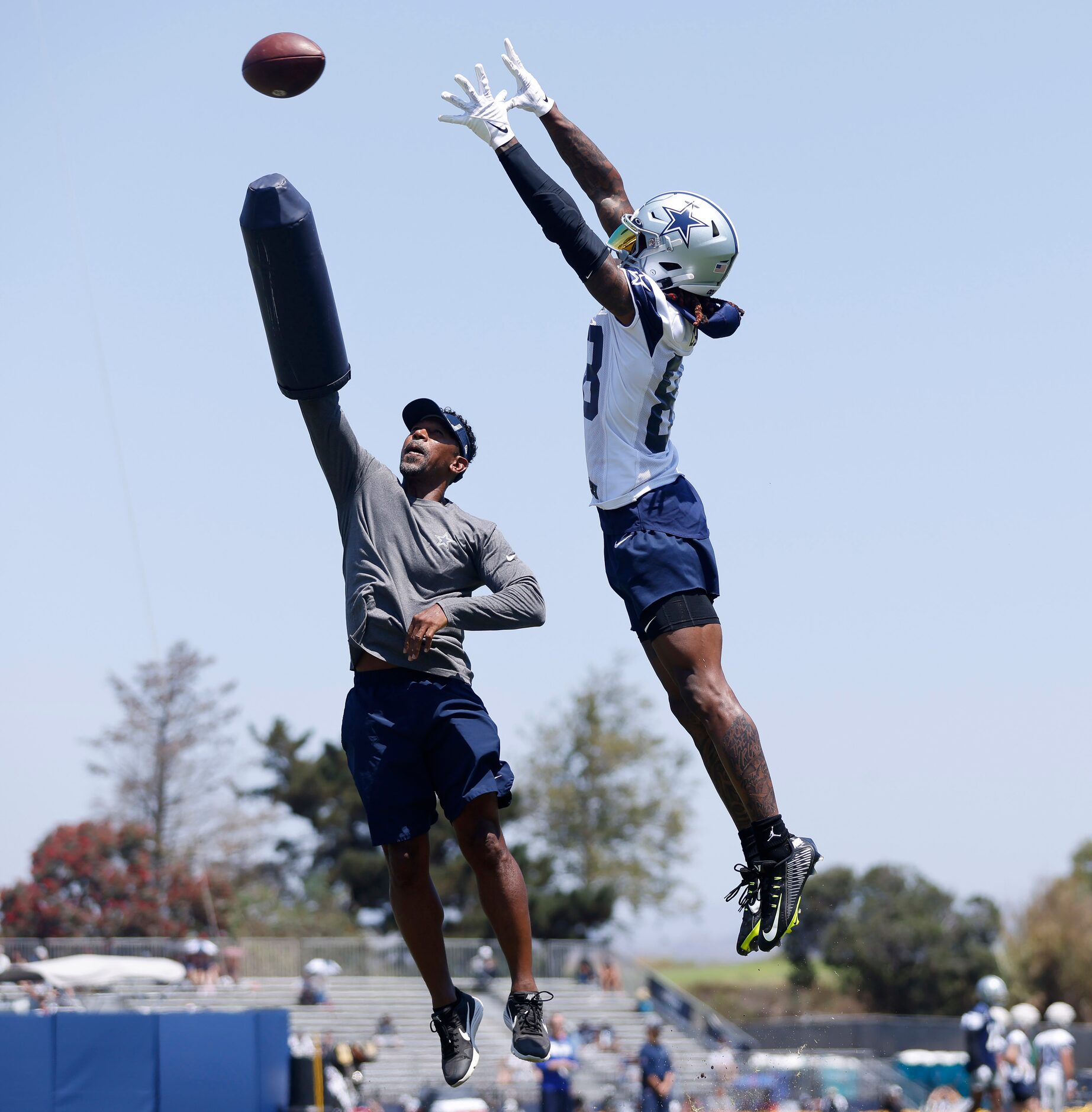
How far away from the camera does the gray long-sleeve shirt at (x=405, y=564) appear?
225 inches

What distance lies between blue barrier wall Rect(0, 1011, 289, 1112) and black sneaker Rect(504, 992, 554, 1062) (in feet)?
31.5

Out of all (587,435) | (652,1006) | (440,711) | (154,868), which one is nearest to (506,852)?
Answer: (440,711)

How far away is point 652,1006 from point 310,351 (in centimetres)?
2887

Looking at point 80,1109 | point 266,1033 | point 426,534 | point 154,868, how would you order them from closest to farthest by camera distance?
point 426,534 → point 80,1109 → point 266,1033 → point 154,868

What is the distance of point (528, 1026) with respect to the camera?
558 cm

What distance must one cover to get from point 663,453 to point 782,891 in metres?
1.84

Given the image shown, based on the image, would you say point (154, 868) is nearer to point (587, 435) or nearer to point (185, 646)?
point (185, 646)

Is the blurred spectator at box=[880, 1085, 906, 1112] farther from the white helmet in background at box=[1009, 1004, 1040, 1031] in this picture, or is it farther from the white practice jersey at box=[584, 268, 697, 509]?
the white practice jersey at box=[584, 268, 697, 509]

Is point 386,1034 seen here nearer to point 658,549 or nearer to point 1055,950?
point 658,549

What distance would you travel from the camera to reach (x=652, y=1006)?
3228 cm

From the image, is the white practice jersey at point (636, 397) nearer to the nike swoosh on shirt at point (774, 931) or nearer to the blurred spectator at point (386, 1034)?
the nike swoosh on shirt at point (774, 931)

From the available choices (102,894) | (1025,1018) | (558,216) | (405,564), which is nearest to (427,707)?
(405,564)

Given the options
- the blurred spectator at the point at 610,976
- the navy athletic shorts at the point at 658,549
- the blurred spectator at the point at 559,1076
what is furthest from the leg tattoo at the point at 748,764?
the blurred spectator at the point at 610,976

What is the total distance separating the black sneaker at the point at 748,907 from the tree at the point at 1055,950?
145 ft
